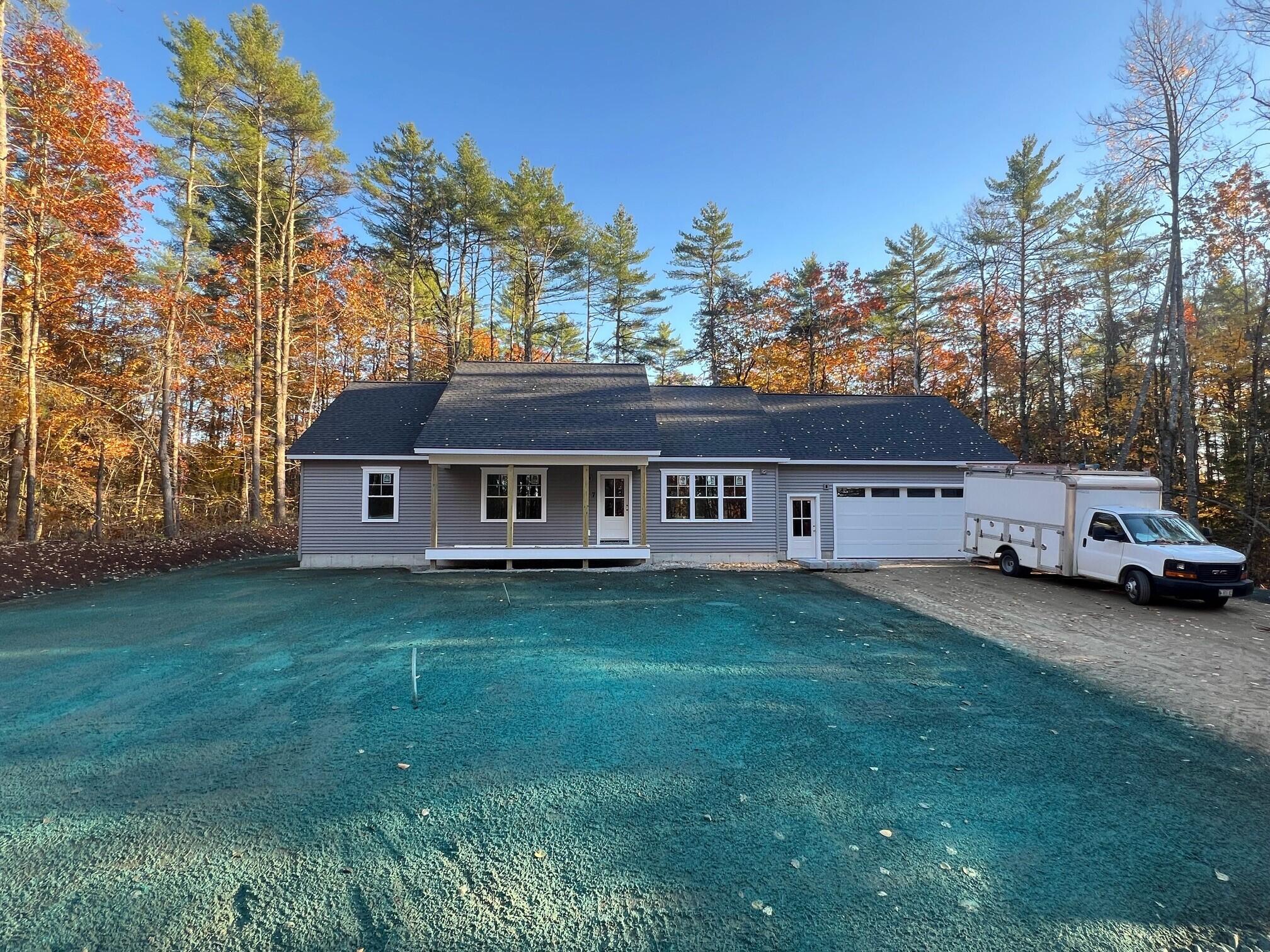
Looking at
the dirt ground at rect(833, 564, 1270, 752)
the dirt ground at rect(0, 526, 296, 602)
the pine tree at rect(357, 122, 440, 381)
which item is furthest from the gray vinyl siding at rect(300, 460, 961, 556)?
the pine tree at rect(357, 122, 440, 381)

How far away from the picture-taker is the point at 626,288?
2747 centimetres

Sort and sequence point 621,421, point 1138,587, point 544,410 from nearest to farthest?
point 1138,587, point 621,421, point 544,410

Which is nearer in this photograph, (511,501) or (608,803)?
(608,803)

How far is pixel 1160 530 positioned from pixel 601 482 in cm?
1056

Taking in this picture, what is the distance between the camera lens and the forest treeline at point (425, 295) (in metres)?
13.3

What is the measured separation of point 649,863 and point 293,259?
23.2 meters

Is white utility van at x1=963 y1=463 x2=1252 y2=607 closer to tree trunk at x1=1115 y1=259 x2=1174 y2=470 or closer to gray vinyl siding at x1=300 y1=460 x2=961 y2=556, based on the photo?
gray vinyl siding at x1=300 y1=460 x2=961 y2=556

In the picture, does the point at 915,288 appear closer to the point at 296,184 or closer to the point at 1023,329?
the point at 1023,329

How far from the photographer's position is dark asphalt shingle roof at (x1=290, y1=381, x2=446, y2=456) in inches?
491

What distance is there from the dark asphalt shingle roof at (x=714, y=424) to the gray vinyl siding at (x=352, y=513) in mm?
5982

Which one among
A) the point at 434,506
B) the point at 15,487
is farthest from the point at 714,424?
the point at 15,487

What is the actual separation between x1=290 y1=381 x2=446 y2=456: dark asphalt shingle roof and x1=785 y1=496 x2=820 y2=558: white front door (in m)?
9.37

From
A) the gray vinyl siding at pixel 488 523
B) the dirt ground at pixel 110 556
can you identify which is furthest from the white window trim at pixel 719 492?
the dirt ground at pixel 110 556

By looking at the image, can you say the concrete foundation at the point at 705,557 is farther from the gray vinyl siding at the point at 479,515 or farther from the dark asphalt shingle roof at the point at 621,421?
the dark asphalt shingle roof at the point at 621,421
